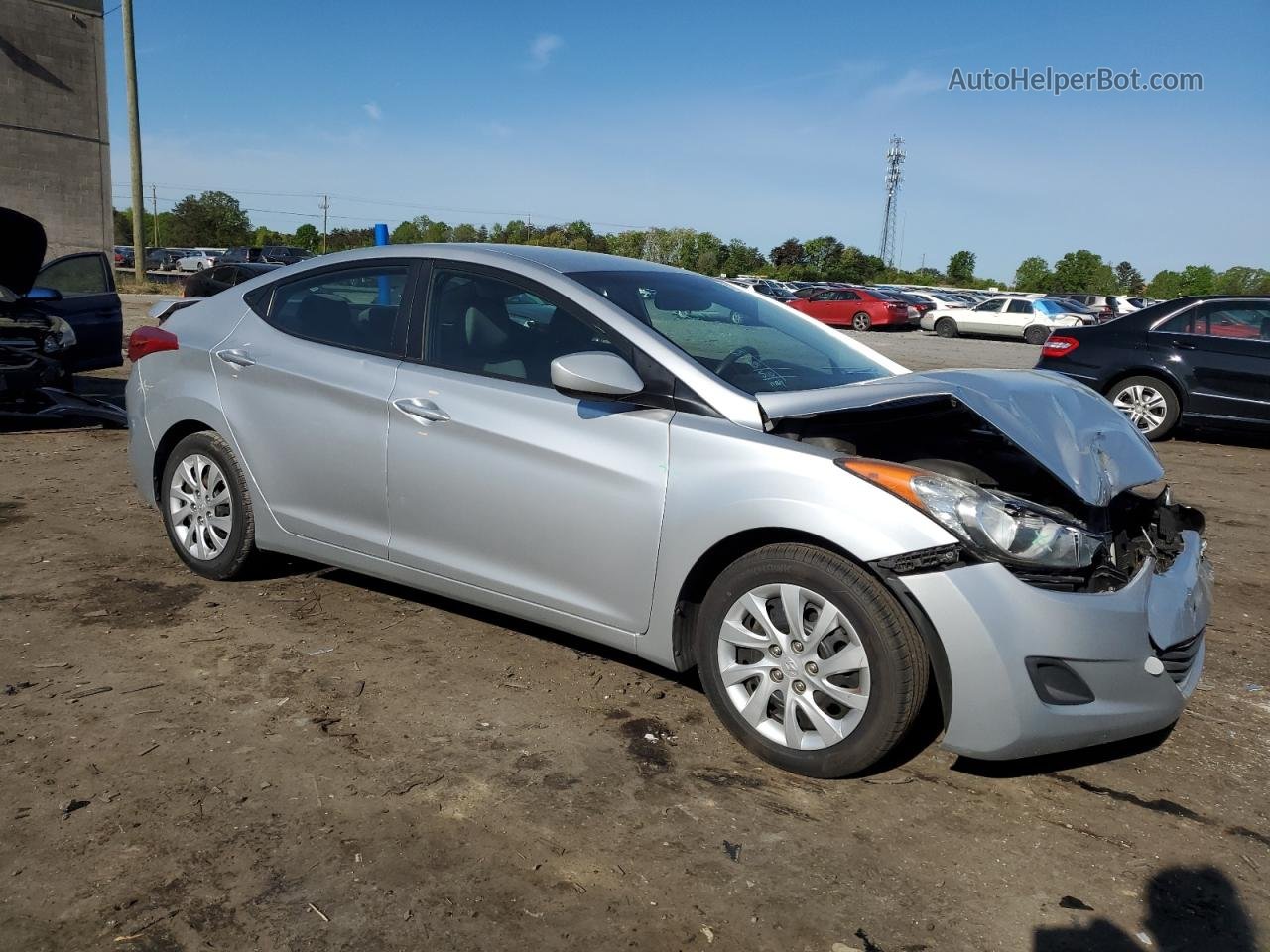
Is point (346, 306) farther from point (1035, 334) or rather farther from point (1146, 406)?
point (1035, 334)

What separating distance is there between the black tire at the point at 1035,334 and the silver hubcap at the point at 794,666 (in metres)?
36.5

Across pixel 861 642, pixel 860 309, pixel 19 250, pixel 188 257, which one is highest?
pixel 19 250

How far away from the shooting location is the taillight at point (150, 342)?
5.07 metres

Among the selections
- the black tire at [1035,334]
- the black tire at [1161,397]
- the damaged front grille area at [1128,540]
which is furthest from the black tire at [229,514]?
the black tire at [1035,334]

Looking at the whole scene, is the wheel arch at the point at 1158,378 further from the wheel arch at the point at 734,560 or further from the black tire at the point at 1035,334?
the black tire at the point at 1035,334

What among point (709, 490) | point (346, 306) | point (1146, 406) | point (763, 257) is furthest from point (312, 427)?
point (763, 257)

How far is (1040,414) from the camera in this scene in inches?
142

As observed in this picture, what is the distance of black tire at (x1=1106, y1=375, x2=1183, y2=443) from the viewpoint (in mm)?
10586

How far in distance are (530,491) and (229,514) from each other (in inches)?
71.7

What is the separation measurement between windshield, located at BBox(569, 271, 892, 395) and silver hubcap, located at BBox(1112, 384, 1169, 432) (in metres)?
7.24

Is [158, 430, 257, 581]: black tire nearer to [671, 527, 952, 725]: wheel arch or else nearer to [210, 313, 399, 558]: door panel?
[210, 313, 399, 558]: door panel

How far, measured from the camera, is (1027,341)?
1483 inches

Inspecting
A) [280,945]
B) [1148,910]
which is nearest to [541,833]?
[280,945]

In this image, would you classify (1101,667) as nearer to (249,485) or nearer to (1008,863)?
(1008,863)
